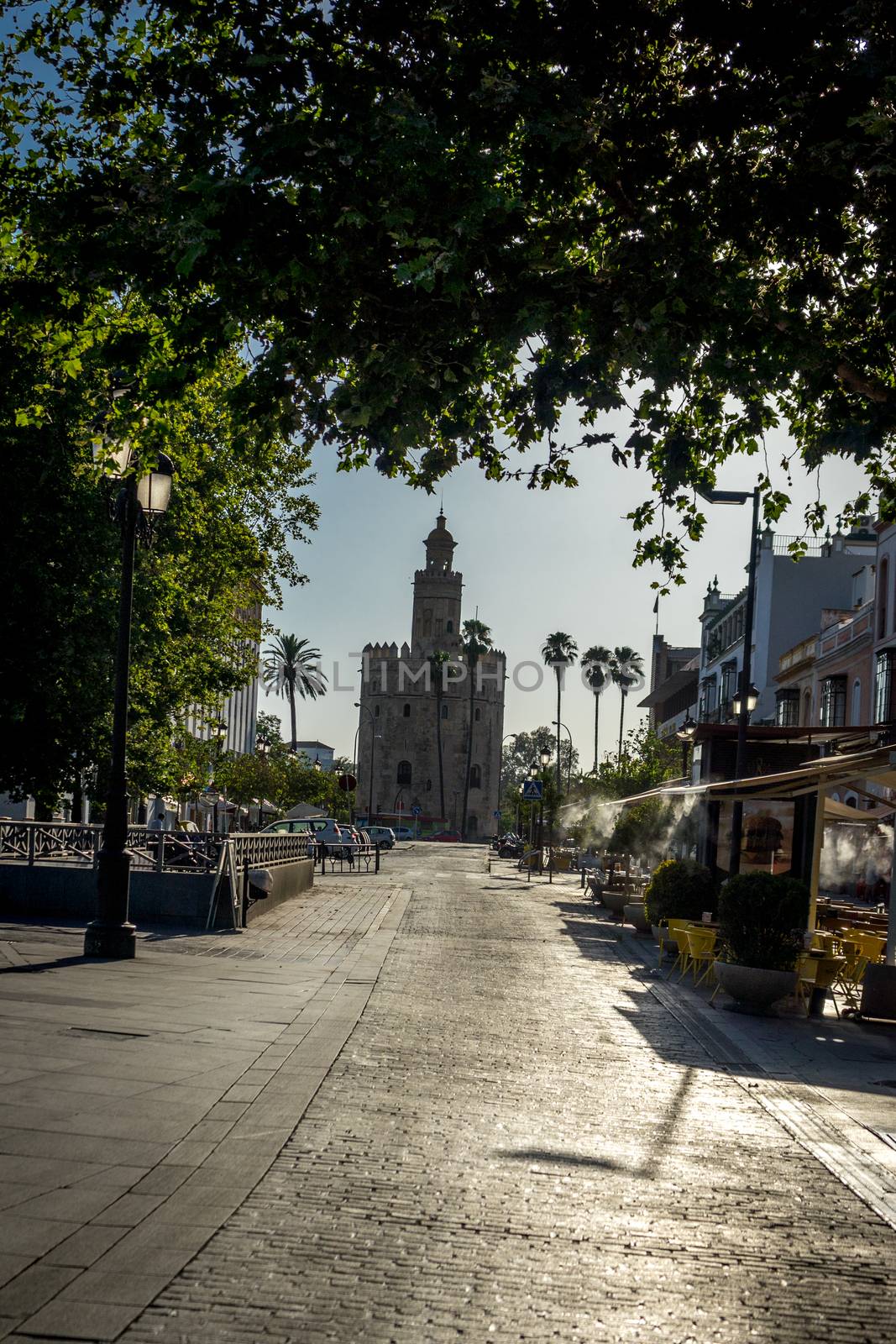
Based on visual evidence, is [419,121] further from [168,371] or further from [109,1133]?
[109,1133]

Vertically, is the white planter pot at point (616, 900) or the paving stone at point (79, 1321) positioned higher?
the paving stone at point (79, 1321)

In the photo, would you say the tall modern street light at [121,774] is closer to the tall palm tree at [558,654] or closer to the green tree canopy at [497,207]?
the green tree canopy at [497,207]

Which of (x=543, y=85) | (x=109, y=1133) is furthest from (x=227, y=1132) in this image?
(x=543, y=85)

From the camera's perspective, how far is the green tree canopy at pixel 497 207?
22.2ft

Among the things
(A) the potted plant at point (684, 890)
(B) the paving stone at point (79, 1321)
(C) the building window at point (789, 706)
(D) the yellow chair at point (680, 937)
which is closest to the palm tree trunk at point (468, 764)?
(C) the building window at point (789, 706)

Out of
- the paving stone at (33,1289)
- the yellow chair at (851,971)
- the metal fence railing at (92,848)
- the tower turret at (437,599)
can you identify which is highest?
the tower turret at (437,599)

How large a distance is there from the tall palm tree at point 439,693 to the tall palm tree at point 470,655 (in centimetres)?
231

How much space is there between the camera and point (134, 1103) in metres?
6.70

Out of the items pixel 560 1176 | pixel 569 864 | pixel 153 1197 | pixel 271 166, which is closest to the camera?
pixel 153 1197

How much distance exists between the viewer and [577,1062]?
9.17 m

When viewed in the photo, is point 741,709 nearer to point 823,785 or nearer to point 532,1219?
point 823,785

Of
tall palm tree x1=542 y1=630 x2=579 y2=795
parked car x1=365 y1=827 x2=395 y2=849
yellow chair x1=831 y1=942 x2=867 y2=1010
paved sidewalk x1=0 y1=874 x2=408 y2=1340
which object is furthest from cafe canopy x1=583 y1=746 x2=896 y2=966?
tall palm tree x1=542 y1=630 x2=579 y2=795

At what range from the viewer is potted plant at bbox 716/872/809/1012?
40.8ft

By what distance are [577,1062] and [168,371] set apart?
539 cm
